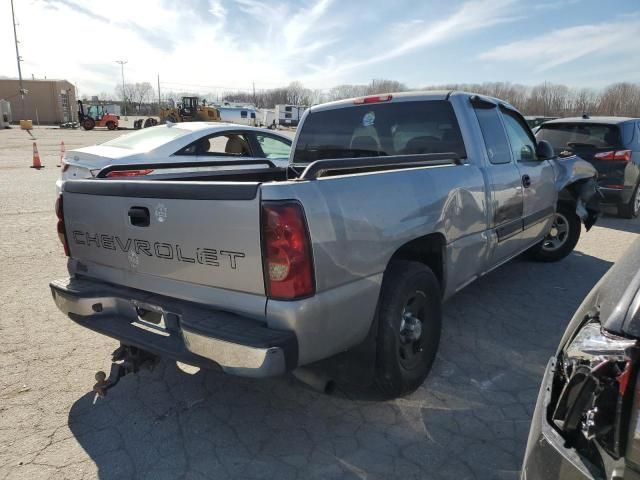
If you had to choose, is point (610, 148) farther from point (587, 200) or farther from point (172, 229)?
point (172, 229)

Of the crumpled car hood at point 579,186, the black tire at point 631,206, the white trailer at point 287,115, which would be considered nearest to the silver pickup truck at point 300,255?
the crumpled car hood at point 579,186

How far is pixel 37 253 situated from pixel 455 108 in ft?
17.9

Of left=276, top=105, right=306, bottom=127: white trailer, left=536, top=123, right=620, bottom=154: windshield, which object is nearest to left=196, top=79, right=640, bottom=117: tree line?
left=276, top=105, right=306, bottom=127: white trailer

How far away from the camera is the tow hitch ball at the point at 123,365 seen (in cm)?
284

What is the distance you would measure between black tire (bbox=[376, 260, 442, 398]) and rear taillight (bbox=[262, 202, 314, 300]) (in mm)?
703

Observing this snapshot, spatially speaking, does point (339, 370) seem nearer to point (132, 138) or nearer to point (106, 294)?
point (106, 294)

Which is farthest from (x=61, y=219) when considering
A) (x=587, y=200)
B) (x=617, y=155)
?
(x=617, y=155)

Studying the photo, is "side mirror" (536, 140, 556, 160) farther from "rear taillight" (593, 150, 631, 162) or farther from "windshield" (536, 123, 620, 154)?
"rear taillight" (593, 150, 631, 162)

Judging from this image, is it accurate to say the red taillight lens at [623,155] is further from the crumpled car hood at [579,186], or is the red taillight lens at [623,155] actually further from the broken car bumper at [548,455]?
the broken car bumper at [548,455]


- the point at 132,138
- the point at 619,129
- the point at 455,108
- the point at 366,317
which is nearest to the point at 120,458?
the point at 366,317

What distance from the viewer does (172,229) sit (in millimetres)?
2521

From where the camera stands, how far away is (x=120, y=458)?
2570 mm

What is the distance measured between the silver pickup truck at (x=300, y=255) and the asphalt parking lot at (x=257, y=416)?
31cm

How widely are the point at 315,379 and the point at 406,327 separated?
0.78 m
